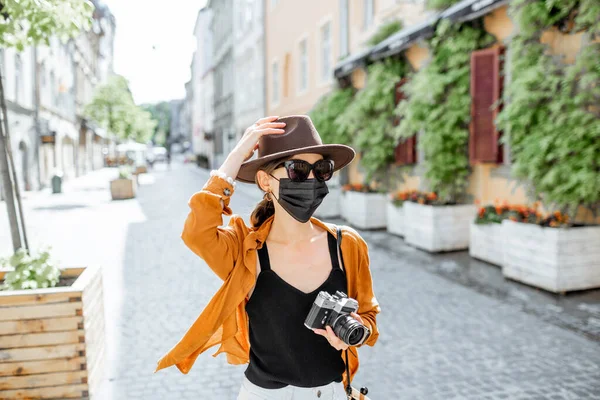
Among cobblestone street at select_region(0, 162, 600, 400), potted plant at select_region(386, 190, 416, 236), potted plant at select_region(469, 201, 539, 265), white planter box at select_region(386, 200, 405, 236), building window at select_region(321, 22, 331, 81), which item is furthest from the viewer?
building window at select_region(321, 22, 331, 81)

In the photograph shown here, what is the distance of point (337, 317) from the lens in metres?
1.80

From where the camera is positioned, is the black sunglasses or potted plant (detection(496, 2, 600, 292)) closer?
the black sunglasses

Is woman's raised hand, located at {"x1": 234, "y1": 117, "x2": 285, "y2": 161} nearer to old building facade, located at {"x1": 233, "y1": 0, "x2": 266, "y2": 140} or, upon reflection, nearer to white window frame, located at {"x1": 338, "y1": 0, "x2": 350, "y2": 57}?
white window frame, located at {"x1": 338, "y1": 0, "x2": 350, "y2": 57}

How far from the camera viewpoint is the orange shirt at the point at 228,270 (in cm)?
188

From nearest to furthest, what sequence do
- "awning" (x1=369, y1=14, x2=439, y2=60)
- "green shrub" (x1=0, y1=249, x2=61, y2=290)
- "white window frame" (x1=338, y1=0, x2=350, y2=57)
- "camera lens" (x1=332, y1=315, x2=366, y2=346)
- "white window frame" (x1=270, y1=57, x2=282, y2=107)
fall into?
"camera lens" (x1=332, y1=315, x2=366, y2=346), "green shrub" (x1=0, y1=249, x2=61, y2=290), "awning" (x1=369, y1=14, x2=439, y2=60), "white window frame" (x1=338, y1=0, x2=350, y2=57), "white window frame" (x1=270, y1=57, x2=282, y2=107)

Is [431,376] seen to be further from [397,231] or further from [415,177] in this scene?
[415,177]

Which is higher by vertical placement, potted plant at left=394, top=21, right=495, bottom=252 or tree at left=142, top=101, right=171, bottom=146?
tree at left=142, top=101, right=171, bottom=146

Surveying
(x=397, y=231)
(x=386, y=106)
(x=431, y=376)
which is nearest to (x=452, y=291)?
(x=431, y=376)

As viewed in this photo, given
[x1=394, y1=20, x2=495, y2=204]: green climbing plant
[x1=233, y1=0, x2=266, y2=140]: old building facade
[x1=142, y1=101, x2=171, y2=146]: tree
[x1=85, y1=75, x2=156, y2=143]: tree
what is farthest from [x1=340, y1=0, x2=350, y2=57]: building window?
[x1=142, y1=101, x2=171, y2=146]: tree

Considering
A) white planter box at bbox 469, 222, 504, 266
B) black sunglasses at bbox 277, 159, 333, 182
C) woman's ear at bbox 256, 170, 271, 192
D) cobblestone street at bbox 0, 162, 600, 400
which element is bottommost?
cobblestone street at bbox 0, 162, 600, 400

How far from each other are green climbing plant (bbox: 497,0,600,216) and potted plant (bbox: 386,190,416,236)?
326cm

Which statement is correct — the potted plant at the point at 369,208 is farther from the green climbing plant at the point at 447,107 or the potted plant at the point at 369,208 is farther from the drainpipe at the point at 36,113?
the drainpipe at the point at 36,113

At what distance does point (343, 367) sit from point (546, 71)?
21.1 feet

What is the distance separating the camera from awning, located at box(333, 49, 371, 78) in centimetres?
1298
